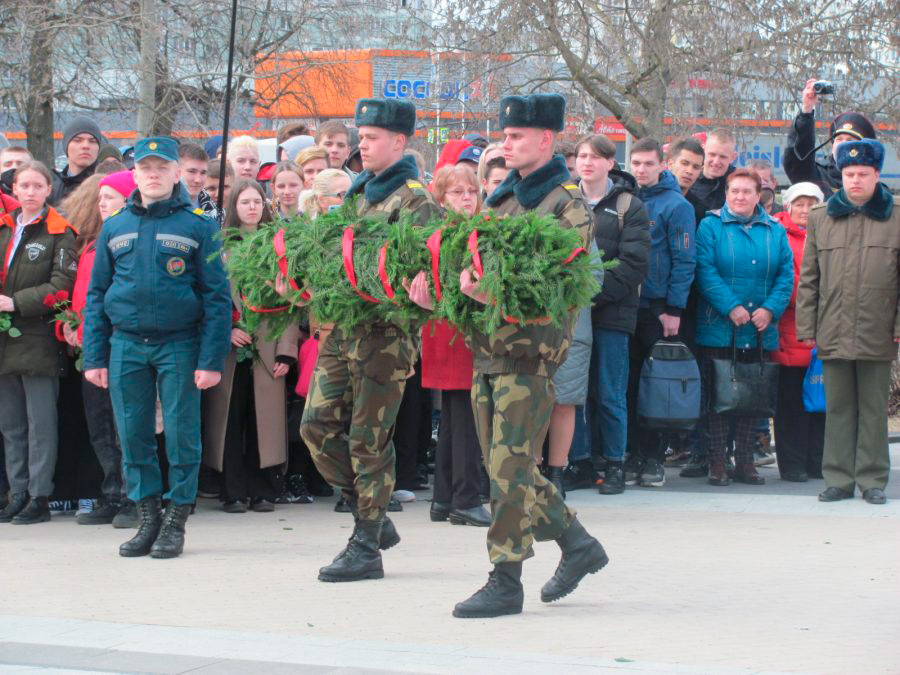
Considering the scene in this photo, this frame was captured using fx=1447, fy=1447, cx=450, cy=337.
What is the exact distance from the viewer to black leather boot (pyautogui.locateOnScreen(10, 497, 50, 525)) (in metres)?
8.54

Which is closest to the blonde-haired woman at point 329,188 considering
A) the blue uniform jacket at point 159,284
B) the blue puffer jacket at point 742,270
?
the blue uniform jacket at point 159,284

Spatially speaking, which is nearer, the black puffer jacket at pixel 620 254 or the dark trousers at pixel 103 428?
the dark trousers at pixel 103 428

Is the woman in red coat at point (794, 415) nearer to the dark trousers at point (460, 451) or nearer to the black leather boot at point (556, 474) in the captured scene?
the black leather boot at point (556, 474)

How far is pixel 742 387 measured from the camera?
9703 mm

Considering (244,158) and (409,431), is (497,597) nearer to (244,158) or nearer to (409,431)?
(409,431)

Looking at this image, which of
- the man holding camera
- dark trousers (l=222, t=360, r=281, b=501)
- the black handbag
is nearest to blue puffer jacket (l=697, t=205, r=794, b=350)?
the black handbag

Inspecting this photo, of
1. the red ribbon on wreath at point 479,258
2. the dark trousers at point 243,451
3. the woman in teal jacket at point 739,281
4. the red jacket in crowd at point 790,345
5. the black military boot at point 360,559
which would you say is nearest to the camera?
the red ribbon on wreath at point 479,258

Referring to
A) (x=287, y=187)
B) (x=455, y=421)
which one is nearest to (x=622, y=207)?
(x=455, y=421)

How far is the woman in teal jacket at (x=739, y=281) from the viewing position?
31.9 feet

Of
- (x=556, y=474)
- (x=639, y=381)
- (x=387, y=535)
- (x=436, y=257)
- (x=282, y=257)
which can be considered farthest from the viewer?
(x=639, y=381)

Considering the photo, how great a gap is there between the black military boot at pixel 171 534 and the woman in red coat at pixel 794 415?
14.7ft

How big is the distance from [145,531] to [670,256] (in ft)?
13.4

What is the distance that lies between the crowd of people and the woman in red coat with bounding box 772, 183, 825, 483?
0.02 metres

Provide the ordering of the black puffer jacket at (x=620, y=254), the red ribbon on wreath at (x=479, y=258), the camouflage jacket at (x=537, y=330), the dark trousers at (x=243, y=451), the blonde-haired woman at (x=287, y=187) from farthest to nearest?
the blonde-haired woman at (x=287, y=187), the black puffer jacket at (x=620, y=254), the dark trousers at (x=243, y=451), the camouflage jacket at (x=537, y=330), the red ribbon on wreath at (x=479, y=258)
